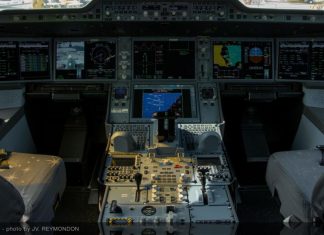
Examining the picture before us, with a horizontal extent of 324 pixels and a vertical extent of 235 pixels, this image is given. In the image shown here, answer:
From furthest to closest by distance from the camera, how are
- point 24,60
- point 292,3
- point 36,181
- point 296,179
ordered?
point 292,3, point 24,60, point 296,179, point 36,181

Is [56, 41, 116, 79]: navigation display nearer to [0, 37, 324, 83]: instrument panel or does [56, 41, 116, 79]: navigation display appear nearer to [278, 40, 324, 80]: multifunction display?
[0, 37, 324, 83]: instrument panel

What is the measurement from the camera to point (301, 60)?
3998 millimetres

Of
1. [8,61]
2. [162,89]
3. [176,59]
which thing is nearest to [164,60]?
[176,59]

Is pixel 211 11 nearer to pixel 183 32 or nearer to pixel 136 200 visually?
pixel 183 32

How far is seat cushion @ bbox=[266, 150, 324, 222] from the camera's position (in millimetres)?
2417

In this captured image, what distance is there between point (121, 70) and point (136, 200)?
5.09 ft

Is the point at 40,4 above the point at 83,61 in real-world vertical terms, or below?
above

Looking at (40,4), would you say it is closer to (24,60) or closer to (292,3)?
(24,60)

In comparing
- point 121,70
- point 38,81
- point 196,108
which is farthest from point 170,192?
point 38,81

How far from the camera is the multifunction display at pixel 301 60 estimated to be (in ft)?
13.1

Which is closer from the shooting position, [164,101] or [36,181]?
[36,181]

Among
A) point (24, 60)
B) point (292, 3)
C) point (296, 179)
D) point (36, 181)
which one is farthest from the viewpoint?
point (292, 3)

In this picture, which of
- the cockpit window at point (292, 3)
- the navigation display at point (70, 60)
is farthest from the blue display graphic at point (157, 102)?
the cockpit window at point (292, 3)

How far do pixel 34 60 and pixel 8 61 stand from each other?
0.67ft
